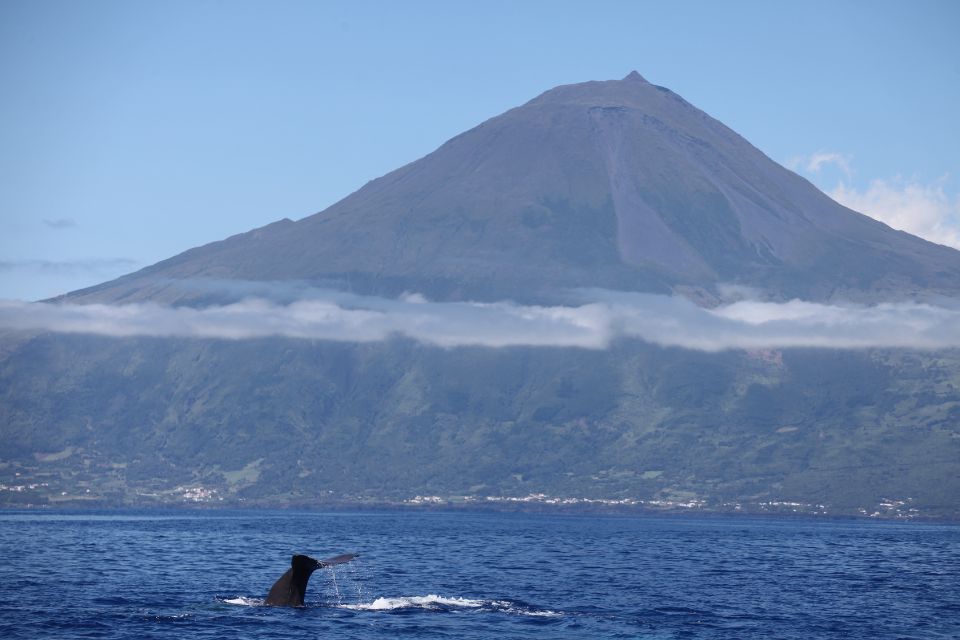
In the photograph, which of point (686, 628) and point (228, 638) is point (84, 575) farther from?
point (686, 628)

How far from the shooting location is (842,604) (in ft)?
324

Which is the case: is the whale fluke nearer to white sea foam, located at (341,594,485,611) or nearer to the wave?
the wave

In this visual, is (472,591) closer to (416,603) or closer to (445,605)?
(416,603)

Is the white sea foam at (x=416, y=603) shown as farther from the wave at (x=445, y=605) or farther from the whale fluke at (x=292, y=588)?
the whale fluke at (x=292, y=588)

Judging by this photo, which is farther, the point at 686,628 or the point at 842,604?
the point at 842,604

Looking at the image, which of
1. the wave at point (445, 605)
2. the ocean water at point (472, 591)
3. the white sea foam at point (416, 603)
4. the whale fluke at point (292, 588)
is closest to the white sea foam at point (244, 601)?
the ocean water at point (472, 591)

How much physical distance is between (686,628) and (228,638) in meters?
27.8

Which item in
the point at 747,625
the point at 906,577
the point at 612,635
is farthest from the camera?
the point at 906,577

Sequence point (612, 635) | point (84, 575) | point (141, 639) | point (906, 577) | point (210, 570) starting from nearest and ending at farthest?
point (141, 639), point (612, 635), point (84, 575), point (210, 570), point (906, 577)

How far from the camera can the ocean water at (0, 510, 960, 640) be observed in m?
78.4

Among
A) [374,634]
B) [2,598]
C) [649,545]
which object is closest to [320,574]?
[2,598]

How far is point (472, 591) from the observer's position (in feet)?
325

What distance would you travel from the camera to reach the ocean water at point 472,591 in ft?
257

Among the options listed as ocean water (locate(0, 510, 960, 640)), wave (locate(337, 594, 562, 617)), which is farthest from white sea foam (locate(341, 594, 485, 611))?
ocean water (locate(0, 510, 960, 640))
